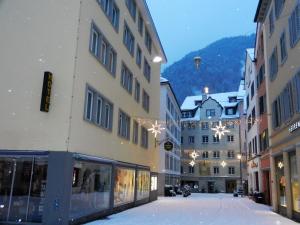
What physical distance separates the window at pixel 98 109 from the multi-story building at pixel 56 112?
0.17 feet

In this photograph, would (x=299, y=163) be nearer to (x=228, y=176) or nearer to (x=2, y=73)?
(x=2, y=73)

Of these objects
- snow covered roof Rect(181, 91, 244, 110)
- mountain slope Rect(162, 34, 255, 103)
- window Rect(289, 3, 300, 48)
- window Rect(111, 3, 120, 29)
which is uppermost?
mountain slope Rect(162, 34, 255, 103)

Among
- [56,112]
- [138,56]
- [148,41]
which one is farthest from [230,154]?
[56,112]

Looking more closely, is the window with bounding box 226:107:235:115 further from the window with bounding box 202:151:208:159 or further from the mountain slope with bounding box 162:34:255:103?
the mountain slope with bounding box 162:34:255:103

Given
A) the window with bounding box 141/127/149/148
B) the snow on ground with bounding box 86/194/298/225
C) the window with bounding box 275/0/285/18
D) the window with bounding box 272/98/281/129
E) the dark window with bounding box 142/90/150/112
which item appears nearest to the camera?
the snow on ground with bounding box 86/194/298/225

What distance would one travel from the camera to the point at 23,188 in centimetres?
1456

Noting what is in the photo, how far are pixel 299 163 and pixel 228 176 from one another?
49.5 m

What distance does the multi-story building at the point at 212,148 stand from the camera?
64.9 m

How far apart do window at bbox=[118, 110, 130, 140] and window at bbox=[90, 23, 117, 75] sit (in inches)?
134

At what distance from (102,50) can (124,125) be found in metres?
6.32

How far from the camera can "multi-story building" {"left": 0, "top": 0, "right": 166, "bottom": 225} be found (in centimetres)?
1431

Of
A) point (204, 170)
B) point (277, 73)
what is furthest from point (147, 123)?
point (204, 170)

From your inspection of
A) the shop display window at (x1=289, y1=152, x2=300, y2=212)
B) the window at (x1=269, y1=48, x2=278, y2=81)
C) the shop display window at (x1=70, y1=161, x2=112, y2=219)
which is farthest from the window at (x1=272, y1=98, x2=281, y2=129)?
the shop display window at (x1=70, y1=161, x2=112, y2=219)

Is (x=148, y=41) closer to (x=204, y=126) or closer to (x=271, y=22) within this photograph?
(x=271, y=22)
